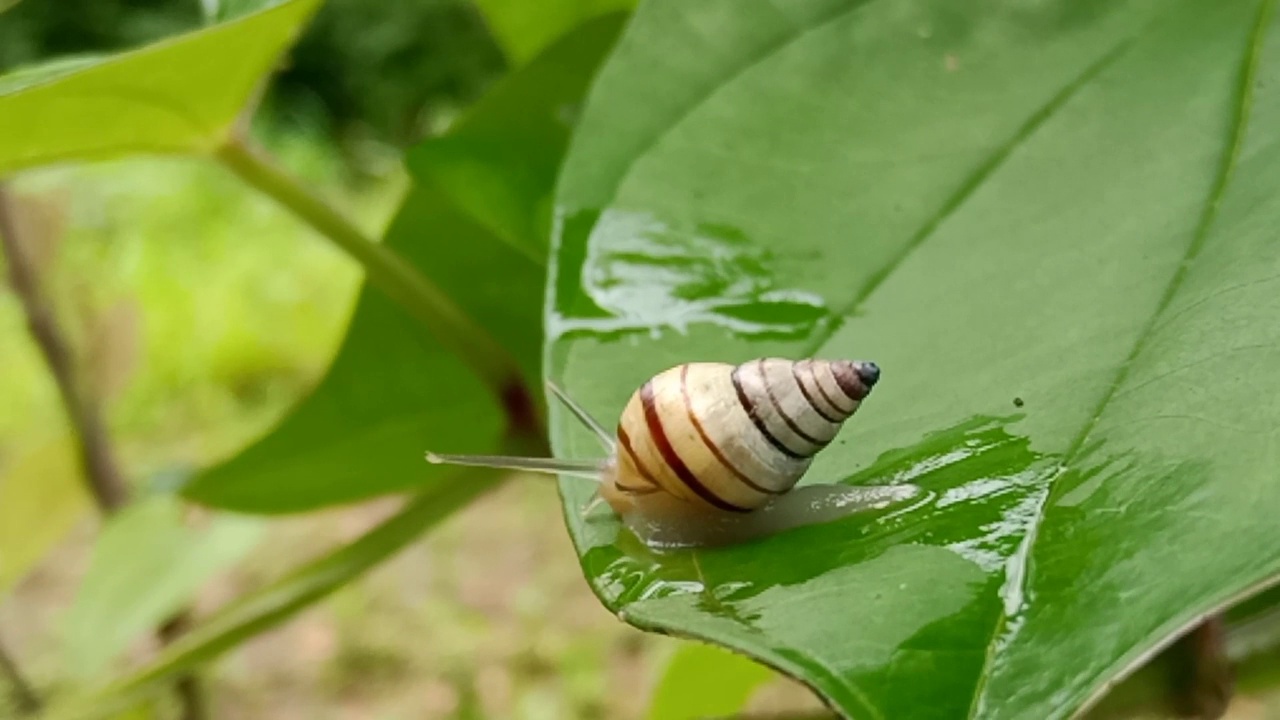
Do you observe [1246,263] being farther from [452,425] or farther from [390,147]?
[390,147]

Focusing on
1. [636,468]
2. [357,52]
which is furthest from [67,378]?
[357,52]

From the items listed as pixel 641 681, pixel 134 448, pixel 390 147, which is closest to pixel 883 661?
pixel 641 681

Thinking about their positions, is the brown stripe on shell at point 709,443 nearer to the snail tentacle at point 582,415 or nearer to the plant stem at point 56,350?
the snail tentacle at point 582,415

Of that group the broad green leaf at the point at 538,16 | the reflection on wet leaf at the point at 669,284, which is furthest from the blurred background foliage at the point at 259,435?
the reflection on wet leaf at the point at 669,284

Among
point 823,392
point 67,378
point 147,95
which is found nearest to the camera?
point 823,392

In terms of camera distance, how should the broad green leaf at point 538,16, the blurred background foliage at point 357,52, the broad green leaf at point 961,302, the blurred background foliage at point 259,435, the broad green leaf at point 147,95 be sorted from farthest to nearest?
the blurred background foliage at point 357,52
the blurred background foliage at point 259,435
the broad green leaf at point 538,16
the broad green leaf at point 147,95
the broad green leaf at point 961,302

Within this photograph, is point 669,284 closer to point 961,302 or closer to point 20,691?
point 961,302
